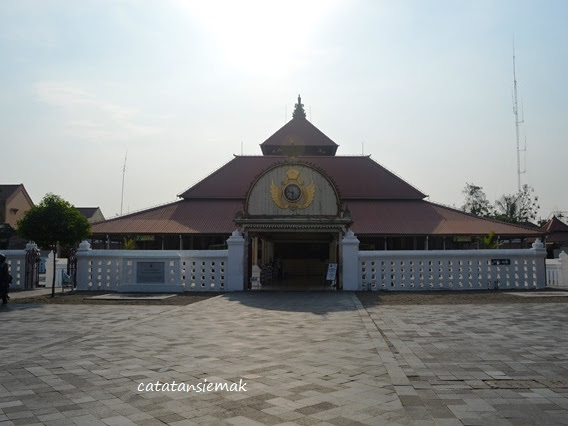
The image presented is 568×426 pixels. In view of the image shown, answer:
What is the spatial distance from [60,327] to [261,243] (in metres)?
15.2

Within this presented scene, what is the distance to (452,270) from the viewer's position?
59.6 ft

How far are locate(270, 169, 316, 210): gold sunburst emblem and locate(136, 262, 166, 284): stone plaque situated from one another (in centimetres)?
478

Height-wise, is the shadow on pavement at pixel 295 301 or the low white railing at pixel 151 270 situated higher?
the low white railing at pixel 151 270

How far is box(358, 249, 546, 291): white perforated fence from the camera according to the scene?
18000 mm

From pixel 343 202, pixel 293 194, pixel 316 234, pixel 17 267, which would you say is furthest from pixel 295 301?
pixel 343 202

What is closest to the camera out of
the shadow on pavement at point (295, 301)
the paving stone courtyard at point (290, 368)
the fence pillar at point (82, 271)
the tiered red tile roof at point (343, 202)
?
the paving stone courtyard at point (290, 368)

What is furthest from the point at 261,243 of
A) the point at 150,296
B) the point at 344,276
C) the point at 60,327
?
the point at 60,327

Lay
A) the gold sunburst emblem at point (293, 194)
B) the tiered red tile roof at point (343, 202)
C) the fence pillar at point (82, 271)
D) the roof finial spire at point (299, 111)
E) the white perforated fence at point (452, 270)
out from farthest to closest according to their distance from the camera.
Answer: the roof finial spire at point (299, 111), the tiered red tile roof at point (343, 202), the gold sunburst emblem at point (293, 194), the fence pillar at point (82, 271), the white perforated fence at point (452, 270)

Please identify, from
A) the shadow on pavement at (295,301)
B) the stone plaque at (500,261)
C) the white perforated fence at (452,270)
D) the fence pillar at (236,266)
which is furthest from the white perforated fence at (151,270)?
the stone plaque at (500,261)

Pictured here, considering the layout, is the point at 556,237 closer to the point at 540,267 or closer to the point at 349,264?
the point at 540,267

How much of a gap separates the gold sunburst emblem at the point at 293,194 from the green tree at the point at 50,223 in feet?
23.9

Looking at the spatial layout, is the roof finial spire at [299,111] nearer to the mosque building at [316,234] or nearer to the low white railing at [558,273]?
→ the mosque building at [316,234]

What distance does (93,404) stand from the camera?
15.3 feet

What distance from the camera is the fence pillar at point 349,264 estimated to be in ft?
58.6
